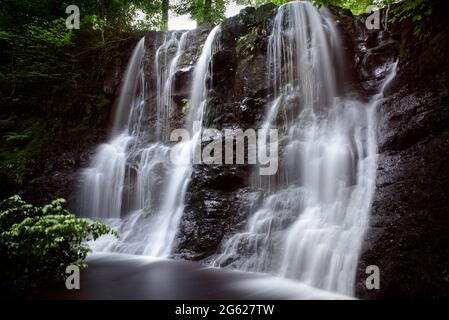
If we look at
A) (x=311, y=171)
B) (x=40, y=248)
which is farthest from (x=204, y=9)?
(x=40, y=248)

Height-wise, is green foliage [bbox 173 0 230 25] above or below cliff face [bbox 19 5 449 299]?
above

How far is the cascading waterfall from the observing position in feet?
17.3

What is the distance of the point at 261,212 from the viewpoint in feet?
23.1

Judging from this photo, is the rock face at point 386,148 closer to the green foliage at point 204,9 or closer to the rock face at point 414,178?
the rock face at point 414,178

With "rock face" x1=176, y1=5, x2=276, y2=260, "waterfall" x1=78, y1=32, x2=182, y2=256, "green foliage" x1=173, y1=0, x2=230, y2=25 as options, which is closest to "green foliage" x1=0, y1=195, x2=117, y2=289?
"rock face" x1=176, y1=5, x2=276, y2=260

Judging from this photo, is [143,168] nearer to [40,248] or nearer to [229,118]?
[229,118]

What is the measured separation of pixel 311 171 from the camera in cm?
709

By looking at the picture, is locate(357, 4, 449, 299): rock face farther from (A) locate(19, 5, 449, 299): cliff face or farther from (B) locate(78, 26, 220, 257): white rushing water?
(B) locate(78, 26, 220, 257): white rushing water

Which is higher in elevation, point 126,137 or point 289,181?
point 126,137

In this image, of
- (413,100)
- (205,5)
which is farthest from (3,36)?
(413,100)

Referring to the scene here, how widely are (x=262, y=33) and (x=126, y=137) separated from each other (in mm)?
5615

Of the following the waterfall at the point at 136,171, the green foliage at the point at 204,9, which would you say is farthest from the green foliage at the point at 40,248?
the green foliage at the point at 204,9

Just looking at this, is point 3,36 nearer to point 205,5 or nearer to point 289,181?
point 205,5
